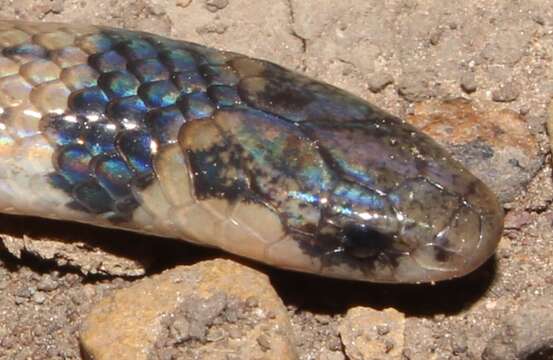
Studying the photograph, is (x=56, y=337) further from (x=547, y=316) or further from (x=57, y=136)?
(x=547, y=316)

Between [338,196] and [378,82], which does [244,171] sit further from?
[378,82]

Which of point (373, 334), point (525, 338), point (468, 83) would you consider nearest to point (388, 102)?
point (468, 83)

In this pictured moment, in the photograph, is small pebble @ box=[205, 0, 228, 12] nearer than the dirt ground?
No

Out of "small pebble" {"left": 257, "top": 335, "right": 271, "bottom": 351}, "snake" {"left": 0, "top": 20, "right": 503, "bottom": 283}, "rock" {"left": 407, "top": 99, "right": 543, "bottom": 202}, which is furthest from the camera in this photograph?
"rock" {"left": 407, "top": 99, "right": 543, "bottom": 202}

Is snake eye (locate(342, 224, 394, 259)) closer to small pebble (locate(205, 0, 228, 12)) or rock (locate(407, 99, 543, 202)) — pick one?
rock (locate(407, 99, 543, 202))

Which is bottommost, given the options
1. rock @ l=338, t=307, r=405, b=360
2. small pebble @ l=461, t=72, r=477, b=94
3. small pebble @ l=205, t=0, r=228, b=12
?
rock @ l=338, t=307, r=405, b=360

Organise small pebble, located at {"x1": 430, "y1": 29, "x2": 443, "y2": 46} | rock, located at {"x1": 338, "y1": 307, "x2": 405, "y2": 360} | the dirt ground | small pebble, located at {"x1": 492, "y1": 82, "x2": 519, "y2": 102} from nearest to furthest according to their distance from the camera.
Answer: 1. rock, located at {"x1": 338, "y1": 307, "x2": 405, "y2": 360}
2. the dirt ground
3. small pebble, located at {"x1": 492, "y1": 82, "x2": 519, "y2": 102}
4. small pebble, located at {"x1": 430, "y1": 29, "x2": 443, "y2": 46}

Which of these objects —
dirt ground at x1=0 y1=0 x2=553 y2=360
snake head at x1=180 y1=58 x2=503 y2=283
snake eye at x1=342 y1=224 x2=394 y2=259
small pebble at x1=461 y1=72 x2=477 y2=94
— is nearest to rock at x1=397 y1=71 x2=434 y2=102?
dirt ground at x1=0 y1=0 x2=553 y2=360

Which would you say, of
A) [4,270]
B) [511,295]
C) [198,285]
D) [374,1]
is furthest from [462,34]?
[4,270]
